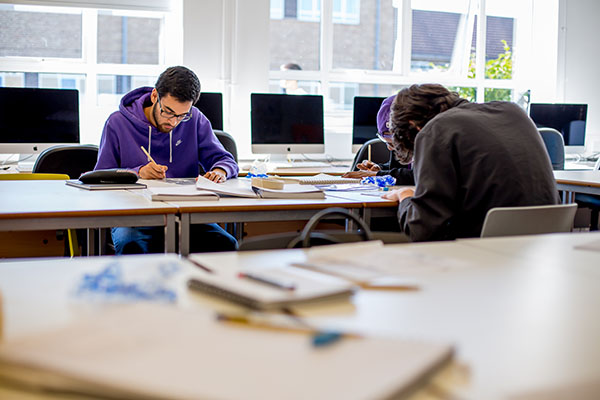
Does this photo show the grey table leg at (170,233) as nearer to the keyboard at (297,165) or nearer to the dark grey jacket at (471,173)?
the dark grey jacket at (471,173)

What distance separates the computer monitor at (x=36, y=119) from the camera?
439 centimetres

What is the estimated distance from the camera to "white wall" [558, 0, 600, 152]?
679 centimetres

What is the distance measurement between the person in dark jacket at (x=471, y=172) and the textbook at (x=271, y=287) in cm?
95

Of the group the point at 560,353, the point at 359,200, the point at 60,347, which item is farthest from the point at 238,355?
the point at 359,200

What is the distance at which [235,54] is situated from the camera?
5.40 meters

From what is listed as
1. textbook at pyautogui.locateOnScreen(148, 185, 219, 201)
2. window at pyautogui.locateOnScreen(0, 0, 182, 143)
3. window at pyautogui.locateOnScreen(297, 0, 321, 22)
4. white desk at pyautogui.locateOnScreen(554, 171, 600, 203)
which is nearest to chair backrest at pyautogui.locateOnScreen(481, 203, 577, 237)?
textbook at pyautogui.locateOnScreen(148, 185, 219, 201)

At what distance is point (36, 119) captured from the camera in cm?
448

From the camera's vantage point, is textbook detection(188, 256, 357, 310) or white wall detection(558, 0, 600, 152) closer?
textbook detection(188, 256, 357, 310)

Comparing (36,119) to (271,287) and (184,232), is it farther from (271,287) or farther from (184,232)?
(271,287)

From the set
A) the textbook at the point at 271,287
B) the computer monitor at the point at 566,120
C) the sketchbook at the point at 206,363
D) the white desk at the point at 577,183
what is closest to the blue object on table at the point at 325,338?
the sketchbook at the point at 206,363

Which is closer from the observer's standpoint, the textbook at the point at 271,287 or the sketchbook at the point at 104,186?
the textbook at the point at 271,287

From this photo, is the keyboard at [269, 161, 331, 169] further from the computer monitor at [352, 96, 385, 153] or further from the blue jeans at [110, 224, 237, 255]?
the blue jeans at [110, 224, 237, 255]

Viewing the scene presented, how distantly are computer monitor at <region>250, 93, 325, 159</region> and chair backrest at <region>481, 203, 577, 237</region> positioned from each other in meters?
3.37

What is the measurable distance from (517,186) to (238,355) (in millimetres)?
1465
